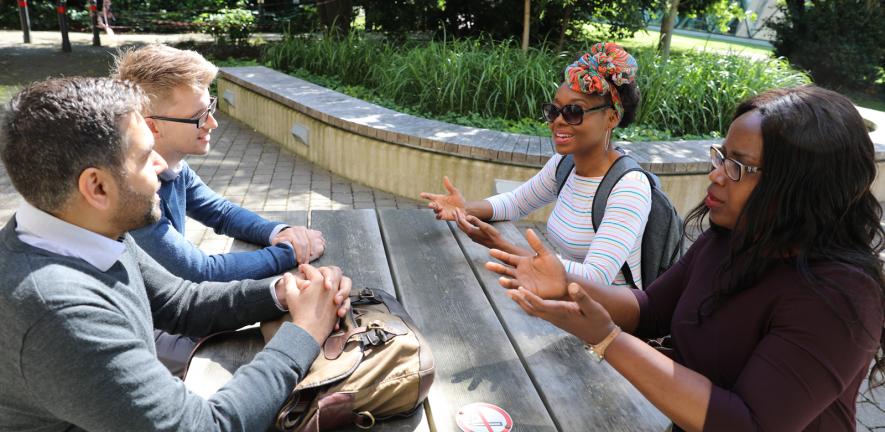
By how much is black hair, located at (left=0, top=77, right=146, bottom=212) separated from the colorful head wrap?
71.2 inches

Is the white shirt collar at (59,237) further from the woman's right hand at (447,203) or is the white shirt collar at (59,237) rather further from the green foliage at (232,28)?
the green foliage at (232,28)

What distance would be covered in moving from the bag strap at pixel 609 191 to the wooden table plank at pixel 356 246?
2.67 ft

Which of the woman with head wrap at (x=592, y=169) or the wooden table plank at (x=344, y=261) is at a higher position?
the woman with head wrap at (x=592, y=169)

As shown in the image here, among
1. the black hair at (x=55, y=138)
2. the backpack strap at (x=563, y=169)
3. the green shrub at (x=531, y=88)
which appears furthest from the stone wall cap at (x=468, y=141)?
the black hair at (x=55, y=138)

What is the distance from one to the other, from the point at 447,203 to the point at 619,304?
1.08 metres

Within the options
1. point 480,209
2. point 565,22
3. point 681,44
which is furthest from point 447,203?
point 681,44

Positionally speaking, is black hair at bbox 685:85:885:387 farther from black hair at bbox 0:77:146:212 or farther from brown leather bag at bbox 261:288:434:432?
black hair at bbox 0:77:146:212

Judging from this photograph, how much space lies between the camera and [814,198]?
1417 mm

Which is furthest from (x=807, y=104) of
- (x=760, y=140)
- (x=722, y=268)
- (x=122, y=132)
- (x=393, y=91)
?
(x=393, y=91)

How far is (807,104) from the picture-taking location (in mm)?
1438

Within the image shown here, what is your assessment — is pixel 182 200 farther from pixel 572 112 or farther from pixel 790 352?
pixel 790 352

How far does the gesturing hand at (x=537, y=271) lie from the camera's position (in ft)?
6.30

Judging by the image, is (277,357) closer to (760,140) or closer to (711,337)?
(711,337)

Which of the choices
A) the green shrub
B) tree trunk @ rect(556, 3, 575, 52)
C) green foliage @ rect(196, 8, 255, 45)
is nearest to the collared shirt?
the green shrub
